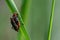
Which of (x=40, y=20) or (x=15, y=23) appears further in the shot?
(x=40, y=20)

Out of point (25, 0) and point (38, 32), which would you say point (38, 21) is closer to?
point (38, 32)

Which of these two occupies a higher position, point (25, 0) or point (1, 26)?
point (25, 0)

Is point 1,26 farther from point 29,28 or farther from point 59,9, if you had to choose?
point 59,9

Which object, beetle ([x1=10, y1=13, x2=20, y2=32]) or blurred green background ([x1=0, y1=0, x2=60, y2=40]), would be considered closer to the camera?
beetle ([x1=10, y1=13, x2=20, y2=32])

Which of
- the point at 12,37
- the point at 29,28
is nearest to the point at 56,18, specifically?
the point at 29,28

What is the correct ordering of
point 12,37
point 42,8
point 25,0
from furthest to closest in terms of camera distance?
point 12,37 → point 42,8 → point 25,0

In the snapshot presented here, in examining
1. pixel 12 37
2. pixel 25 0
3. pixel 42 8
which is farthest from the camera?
pixel 12 37

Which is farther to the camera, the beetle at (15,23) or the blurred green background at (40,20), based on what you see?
the blurred green background at (40,20)

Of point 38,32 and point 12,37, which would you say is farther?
point 12,37

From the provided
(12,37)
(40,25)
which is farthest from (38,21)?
(12,37)
